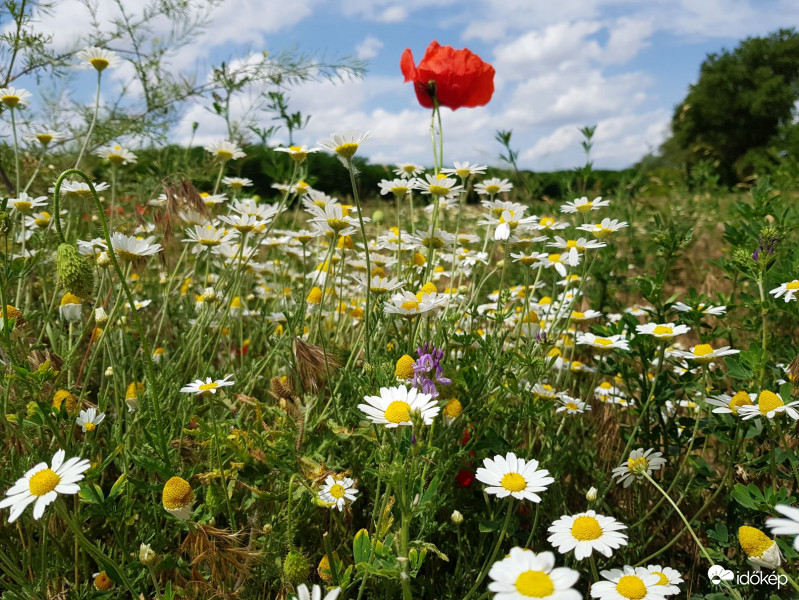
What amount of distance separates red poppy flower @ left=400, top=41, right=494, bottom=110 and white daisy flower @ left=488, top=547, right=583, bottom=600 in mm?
1216

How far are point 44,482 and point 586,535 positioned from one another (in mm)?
847

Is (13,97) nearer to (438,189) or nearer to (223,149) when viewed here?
(223,149)

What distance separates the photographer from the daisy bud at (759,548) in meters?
0.92

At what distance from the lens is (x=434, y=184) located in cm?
143

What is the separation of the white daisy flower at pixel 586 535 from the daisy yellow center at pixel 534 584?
9.5 inches

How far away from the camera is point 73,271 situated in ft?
3.13

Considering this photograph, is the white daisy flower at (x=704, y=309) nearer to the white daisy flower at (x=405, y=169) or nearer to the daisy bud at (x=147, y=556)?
the white daisy flower at (x=405, y=169)

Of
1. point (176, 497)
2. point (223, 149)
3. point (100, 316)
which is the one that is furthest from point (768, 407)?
point (223, 149)

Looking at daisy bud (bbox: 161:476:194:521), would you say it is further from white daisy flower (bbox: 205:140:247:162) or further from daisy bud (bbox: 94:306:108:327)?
white daisy flower (bbox: 205:140:247:162)

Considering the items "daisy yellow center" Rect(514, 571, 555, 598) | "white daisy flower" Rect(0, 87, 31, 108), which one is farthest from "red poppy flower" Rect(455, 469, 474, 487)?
"white daisy flower" Rect(0, 87, 31, 108)

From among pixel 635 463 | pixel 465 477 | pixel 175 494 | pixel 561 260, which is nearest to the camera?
pixel 175 494

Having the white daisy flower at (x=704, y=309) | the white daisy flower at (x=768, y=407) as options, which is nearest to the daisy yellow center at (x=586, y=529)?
the white daisy flower at (x=768, y=407)

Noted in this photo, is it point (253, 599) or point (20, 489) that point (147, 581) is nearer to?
point (253, 599)

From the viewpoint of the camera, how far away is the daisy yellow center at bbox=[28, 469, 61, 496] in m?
0.86
